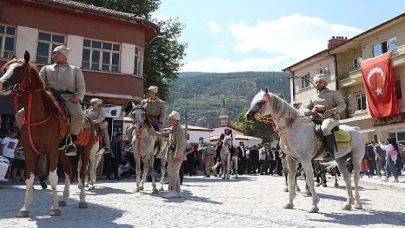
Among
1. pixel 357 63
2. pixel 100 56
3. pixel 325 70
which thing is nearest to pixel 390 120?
pixel 357 63

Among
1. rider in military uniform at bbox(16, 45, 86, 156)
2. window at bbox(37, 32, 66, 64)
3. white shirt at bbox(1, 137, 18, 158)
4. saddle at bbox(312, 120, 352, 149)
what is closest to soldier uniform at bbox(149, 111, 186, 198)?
rider in military uniform at bbox(16, 45, 86, 156)

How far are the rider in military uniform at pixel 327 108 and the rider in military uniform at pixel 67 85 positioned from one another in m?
4.97

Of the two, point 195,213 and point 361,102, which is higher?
point 361,102

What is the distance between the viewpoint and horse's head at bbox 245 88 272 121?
706cm

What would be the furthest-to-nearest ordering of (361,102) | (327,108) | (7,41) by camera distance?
Result: (361,102) → (7,41) → (327,108)

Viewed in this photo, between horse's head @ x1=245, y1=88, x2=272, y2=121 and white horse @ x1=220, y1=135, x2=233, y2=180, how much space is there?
1101 centimetres

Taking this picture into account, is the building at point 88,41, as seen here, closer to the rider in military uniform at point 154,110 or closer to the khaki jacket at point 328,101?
the rider in military uniform at point 154,110

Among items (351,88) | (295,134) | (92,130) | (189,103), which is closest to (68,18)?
(92,130)

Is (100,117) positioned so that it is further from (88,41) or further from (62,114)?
(88,41)

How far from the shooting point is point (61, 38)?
19.2m

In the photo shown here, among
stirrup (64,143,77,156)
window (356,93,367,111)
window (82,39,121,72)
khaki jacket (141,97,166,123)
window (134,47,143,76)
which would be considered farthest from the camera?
window (356,93,367,111)

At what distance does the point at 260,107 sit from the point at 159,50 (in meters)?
22.5

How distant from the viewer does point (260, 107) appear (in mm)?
7141

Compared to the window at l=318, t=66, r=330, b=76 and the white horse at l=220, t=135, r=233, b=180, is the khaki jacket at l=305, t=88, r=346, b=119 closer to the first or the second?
the white horse at l=220, t=135, r=233, b=180
